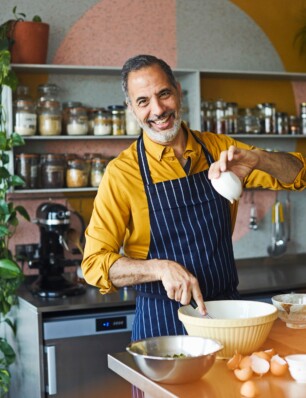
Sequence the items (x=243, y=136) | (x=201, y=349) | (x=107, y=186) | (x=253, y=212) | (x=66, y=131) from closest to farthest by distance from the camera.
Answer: (x=201, y=349)
(x=107, y=186)
(x=66, y=131)
(x=243, y=136)
(x=253, y=212)

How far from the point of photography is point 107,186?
8.59 feet

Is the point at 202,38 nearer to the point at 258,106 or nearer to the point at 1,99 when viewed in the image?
the point at 258,106

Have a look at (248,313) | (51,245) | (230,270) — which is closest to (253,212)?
(51,245)

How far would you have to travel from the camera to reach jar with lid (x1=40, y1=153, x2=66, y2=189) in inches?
161

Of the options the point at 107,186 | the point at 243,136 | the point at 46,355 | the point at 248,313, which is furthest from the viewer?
the point at 243,136

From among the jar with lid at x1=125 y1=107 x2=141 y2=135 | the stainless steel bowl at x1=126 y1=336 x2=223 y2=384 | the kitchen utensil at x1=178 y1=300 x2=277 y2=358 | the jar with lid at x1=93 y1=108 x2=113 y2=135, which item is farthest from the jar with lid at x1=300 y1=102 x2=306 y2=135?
the stainless steel bowl at x1=126 y1=336 x2=223 y2=384

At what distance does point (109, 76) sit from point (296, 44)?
1.35 metres

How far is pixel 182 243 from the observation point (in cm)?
261

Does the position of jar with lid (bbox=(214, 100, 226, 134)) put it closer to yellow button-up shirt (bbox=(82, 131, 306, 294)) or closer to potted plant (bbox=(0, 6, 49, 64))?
potted plant (bbox=(0, 6, 49, 64))

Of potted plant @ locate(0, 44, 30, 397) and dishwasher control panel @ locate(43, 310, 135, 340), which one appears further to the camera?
potted plant @ locate(0, 44, 30, 397)

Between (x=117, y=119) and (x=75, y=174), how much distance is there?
1.33 feet

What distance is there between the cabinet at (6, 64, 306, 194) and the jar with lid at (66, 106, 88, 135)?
5cm

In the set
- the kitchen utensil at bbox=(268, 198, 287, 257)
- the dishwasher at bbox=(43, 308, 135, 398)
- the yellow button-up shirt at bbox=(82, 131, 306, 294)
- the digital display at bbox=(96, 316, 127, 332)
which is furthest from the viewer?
the kitchen utensil at bbox=(268, 198, 287, 257)

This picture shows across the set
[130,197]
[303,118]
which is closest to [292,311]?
[130,197]
